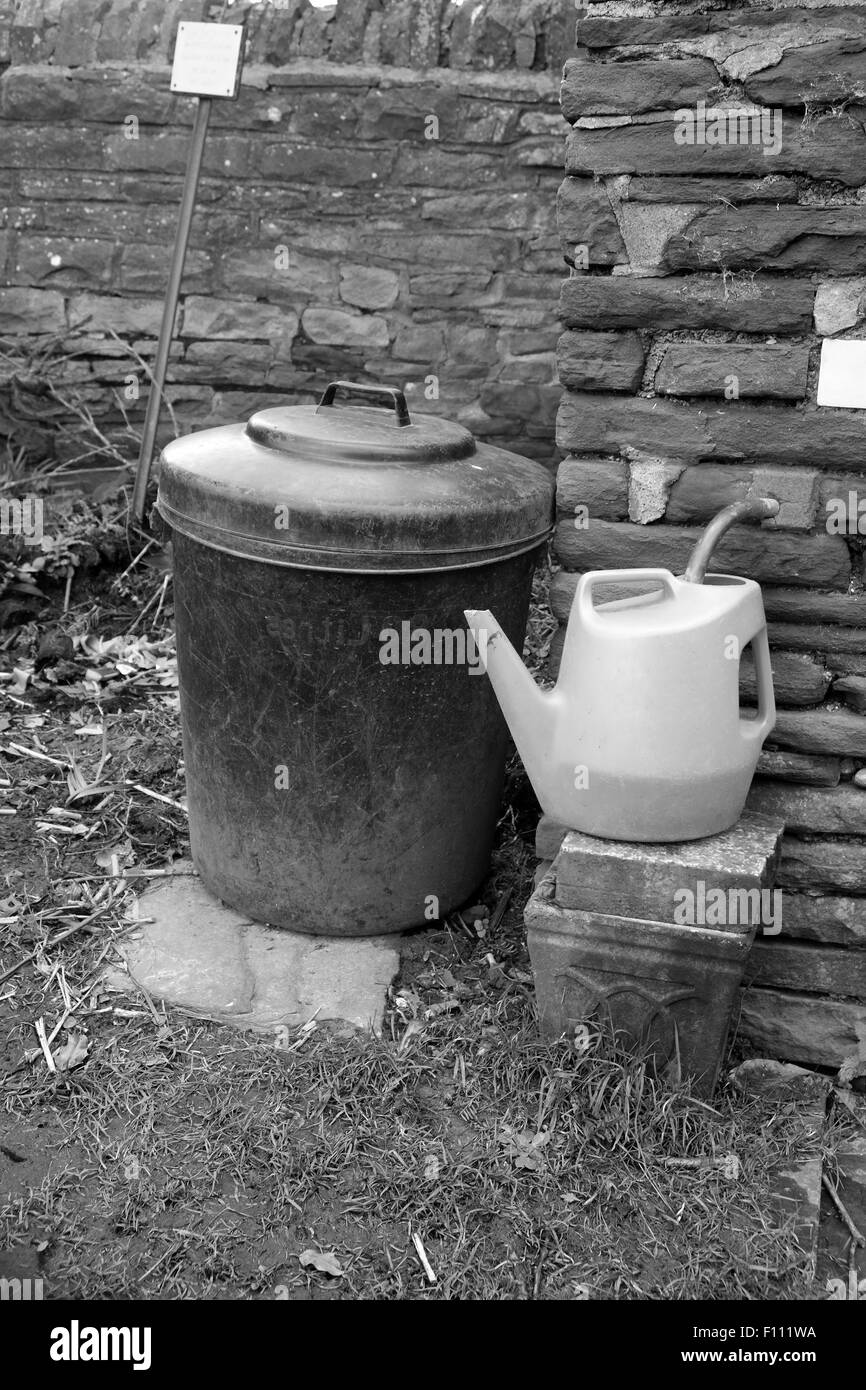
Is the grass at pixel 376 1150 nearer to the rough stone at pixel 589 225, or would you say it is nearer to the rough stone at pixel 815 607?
the rough stone at pixel 815 607

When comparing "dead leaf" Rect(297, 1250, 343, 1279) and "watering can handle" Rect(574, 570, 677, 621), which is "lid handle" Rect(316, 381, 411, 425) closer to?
"watering can handle" Rect(574, 570, 677, 621)

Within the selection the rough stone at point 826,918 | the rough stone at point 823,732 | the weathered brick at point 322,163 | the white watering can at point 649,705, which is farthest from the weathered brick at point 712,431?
the weathered brick at point 322,163

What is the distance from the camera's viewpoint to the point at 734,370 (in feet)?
8.20

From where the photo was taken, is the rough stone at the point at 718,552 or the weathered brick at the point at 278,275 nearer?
the rough stone at the point at 718,552

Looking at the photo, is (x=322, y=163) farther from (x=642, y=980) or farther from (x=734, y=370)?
(x=642, y=980)

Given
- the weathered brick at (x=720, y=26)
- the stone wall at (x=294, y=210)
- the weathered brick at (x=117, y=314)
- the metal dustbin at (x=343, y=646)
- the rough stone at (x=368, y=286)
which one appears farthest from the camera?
the weathered brick at (x=117, y=314)

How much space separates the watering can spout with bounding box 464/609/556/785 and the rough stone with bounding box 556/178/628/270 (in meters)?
0.77

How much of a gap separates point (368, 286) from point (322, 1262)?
396 cm

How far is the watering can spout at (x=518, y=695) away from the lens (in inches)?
98.9

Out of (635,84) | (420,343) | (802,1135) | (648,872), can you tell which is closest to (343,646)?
(648,872)

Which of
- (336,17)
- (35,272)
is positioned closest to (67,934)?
(35,272)

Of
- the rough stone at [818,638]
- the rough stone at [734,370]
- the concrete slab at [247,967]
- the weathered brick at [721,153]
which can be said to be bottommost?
the concrete slab at [247,967]

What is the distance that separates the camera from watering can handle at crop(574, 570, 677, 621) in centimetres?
242

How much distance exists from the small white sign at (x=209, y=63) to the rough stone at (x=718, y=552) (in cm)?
273
